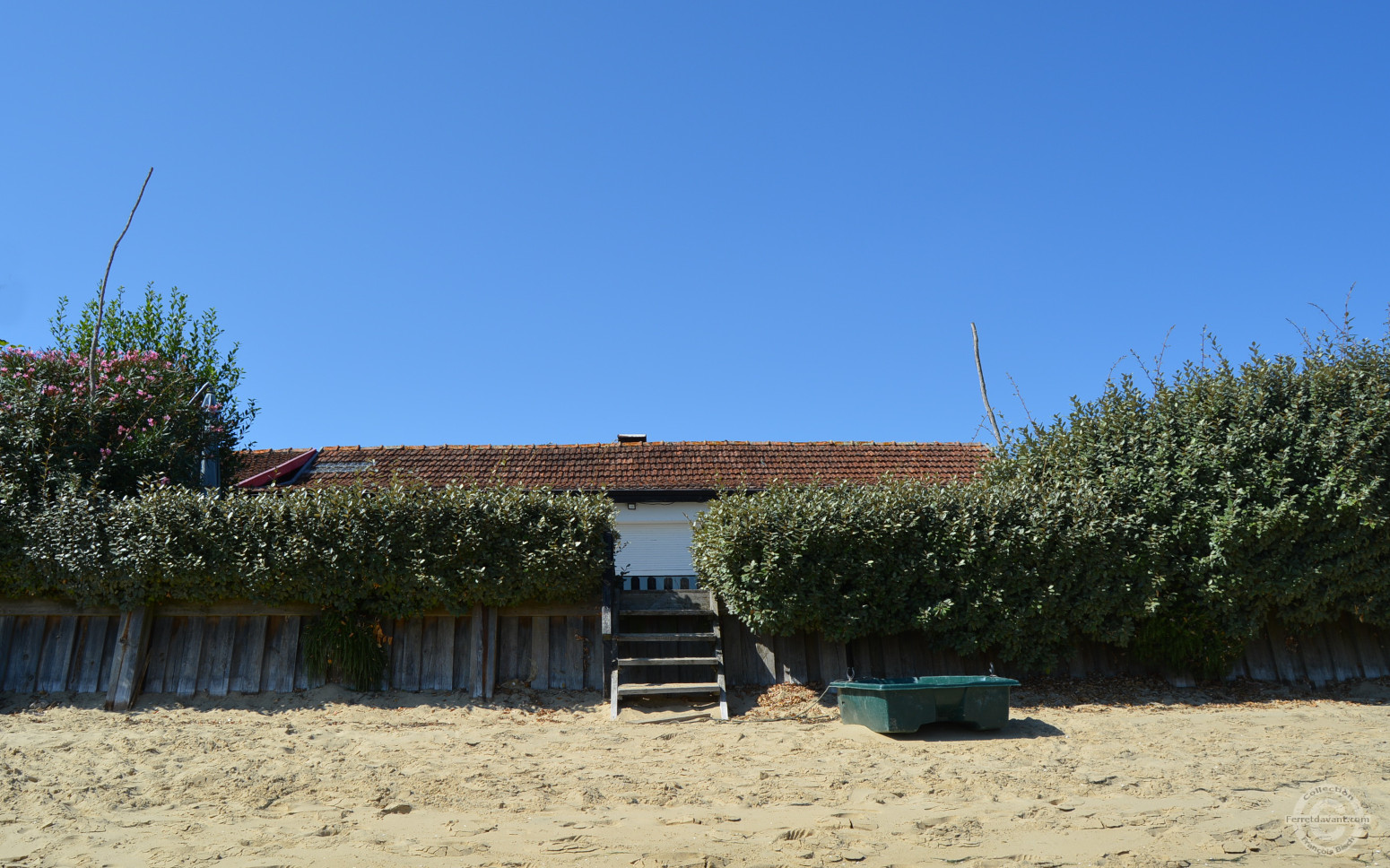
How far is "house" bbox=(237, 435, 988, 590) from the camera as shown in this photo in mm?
16578

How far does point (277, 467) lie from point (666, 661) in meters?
11.0

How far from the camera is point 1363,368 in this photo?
10492 mm

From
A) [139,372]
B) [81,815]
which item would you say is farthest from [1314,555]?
[139,372]

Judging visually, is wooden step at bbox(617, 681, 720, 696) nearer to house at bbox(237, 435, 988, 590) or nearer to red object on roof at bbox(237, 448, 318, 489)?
house at bbox(237, 435, 988, 590)

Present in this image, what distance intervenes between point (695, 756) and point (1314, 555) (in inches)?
304

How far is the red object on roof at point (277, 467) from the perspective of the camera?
15.6 metres

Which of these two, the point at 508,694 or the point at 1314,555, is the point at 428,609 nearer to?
the point at 508,694

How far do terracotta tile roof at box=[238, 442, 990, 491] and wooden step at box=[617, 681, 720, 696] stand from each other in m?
7.22

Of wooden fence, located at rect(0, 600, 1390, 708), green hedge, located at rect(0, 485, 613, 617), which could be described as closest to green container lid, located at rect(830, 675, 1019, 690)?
wooden fence, located at rect(0, 600, 1390, 708)

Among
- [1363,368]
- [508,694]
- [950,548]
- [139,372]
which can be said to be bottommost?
[508,694]

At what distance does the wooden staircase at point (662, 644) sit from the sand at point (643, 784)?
16.0 inches

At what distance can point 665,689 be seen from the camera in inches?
363

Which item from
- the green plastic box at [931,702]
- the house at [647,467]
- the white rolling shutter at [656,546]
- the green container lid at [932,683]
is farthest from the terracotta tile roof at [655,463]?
the green plastic box at [931,702]

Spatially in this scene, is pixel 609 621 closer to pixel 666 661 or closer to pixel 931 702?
pixel 666 661
